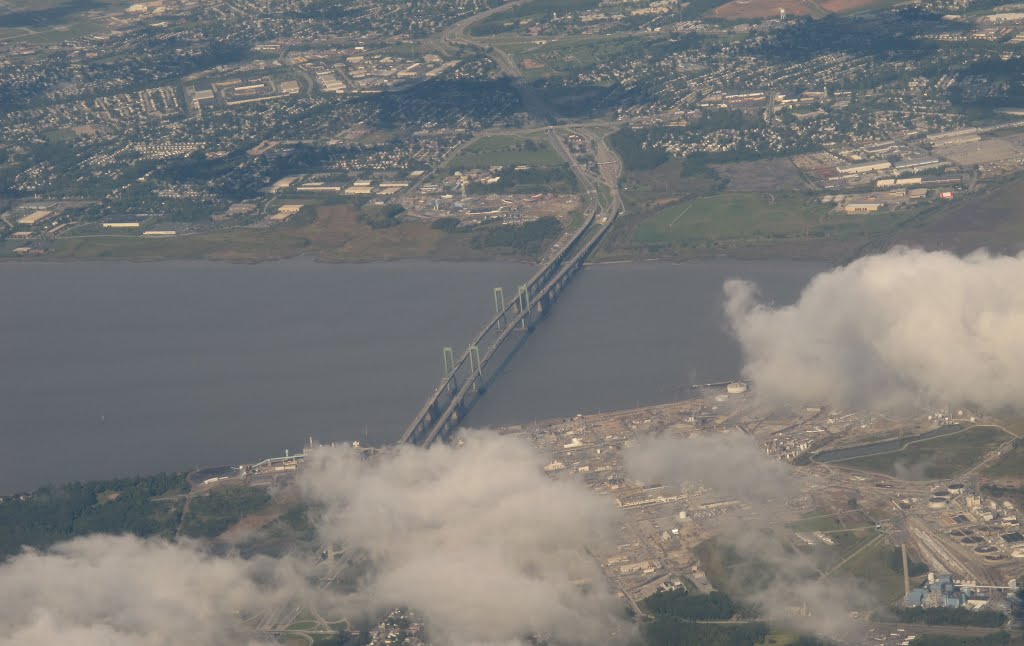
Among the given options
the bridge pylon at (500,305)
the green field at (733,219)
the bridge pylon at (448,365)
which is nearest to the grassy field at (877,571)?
the bridge pylon at (448,365)

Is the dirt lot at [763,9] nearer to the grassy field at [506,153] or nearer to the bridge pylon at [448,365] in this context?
the grassy field at [506,153]

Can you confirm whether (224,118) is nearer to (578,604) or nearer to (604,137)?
(604,137)

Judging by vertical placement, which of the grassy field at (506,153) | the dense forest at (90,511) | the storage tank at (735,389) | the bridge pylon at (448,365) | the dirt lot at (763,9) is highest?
the dense forest at (90,511)

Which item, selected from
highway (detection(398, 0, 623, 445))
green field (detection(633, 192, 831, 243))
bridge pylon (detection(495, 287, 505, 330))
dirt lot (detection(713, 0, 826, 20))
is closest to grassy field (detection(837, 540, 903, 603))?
highway (detection(398, 0, 623, 445))

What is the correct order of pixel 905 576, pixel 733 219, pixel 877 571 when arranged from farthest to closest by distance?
1. pixel 733 219
2. pixel 877 571
3. pixel 905 576

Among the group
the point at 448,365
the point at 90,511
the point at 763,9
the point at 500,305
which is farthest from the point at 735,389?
the point at 763,9

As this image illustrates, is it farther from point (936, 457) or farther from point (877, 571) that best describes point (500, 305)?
point (877, 571)
